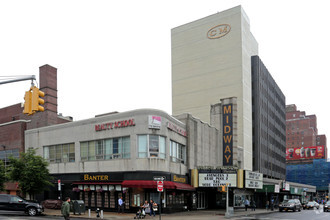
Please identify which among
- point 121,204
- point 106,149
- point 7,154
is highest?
point 106,149

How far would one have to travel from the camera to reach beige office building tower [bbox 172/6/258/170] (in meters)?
75.9

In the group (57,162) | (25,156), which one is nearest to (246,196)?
(57,162)

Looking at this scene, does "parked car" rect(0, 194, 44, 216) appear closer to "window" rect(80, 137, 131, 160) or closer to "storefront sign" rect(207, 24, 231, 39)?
"window" rect(80, 137, 131, 160)

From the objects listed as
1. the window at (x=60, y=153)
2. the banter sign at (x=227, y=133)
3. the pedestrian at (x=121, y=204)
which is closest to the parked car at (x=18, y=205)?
the pedestrian at (x=121, y=204)

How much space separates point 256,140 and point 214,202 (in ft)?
141

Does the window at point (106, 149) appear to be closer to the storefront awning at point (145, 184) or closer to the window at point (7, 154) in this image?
the storefront awning at point (145, 184)

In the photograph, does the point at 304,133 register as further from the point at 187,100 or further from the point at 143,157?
the point at 143,157

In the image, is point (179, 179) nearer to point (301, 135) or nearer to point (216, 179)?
point (216, 179)

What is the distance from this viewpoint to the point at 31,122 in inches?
1729

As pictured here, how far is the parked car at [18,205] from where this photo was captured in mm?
28984

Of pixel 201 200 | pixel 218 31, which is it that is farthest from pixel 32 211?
pixel 218 31

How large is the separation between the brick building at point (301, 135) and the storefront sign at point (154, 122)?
142m

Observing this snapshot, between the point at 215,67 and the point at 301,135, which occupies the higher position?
the point at 215,67

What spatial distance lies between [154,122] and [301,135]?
502 ft
